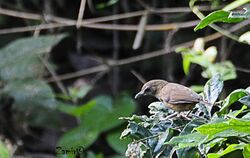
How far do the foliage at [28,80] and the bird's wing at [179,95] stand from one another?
2464 millimetres

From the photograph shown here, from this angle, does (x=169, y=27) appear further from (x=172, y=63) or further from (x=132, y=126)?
(x=132, y=126)

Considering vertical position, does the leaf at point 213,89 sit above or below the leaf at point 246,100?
above

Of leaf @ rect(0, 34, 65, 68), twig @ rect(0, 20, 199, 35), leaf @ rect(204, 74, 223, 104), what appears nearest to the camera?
leaf @ rect(204, 74, 223, 104)

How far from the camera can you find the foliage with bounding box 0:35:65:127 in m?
4.82

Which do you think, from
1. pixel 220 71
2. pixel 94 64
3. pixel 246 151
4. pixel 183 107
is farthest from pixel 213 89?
pixel 94 64

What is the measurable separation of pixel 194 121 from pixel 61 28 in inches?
147

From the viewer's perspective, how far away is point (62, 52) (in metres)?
5.93

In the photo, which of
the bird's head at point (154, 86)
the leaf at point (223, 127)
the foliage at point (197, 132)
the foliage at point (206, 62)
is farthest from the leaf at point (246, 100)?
the foliage at point (206, 62)

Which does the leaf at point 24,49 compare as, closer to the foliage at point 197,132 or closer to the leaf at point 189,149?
the foliage at point 197,132

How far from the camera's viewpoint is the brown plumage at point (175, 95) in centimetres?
215

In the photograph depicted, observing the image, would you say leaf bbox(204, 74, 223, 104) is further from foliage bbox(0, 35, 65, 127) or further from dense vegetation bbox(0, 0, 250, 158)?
foliage bbox(0, 35, 65, 127)

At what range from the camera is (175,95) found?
228 centimetres

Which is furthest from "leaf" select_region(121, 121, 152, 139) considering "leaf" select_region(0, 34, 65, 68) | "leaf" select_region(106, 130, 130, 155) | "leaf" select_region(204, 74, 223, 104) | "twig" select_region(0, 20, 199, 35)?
"leaf" select_region(0, 34, 65, 68)

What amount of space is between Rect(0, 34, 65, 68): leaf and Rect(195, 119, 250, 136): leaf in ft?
11.0
